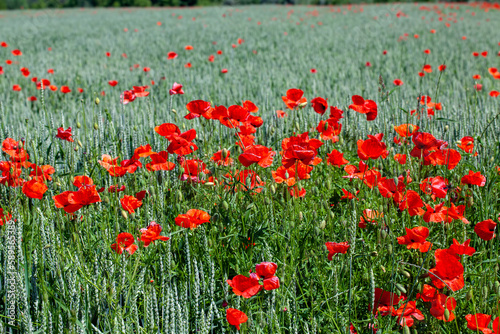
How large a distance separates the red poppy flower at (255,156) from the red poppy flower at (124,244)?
0.41 metres

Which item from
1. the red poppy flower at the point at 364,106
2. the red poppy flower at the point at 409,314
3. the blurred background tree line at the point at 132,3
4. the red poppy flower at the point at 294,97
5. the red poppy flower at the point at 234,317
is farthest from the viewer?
the blurred background tree line at the point at 132,3

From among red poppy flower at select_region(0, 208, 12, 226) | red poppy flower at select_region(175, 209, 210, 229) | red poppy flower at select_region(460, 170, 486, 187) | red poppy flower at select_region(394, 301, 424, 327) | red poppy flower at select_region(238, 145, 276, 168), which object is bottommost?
red poppy flower at select_region(394, 301, 424, 327)

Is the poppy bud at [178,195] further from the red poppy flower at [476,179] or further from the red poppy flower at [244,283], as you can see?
the red poppy flower at [476,179]

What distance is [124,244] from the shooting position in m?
1.29

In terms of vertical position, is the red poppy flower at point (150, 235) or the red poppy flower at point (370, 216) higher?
the red poppy flower at point (150, 235)

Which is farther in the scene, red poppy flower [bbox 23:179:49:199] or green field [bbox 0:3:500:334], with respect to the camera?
red poppy flower [bbox 23:179:49:199]

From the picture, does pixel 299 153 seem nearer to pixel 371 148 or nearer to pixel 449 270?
pixel 371 148

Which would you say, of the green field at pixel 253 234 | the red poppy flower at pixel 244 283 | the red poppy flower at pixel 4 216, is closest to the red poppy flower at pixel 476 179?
the green field at pixel 253 234

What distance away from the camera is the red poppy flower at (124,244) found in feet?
4.13

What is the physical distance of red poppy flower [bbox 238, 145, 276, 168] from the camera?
4.37 ft

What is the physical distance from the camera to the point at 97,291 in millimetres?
1258

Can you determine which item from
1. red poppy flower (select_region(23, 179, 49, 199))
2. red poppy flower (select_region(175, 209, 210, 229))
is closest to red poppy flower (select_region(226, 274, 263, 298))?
red poppy flower (select_region(175, 209, 210, 229))

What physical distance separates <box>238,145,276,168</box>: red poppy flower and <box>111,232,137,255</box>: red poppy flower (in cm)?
41

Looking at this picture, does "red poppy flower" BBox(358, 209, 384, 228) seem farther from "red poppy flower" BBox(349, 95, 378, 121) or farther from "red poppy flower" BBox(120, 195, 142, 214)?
"red poppy flower" BBox(120, 195, 142, 214)
